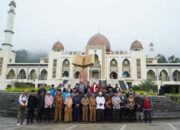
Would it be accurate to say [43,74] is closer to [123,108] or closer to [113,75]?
[113,75]

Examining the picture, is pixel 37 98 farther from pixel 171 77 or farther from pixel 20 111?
pixel 171 77

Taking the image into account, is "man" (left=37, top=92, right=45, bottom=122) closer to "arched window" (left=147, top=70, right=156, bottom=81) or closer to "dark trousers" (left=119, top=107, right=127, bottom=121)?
"dark trousers" (left=119, top=107, right=127, bottom=121)

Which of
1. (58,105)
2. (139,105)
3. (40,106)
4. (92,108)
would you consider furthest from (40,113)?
(139,105)

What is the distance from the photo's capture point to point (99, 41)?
39.2 metres

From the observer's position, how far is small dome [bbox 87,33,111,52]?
39.2 metres

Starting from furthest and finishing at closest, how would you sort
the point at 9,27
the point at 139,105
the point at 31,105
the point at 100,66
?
1. the point at 9,27
2. the point at 100,66
3. the point at 139,105
4. the point at 31,105

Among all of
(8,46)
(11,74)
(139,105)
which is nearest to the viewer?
(139,105)

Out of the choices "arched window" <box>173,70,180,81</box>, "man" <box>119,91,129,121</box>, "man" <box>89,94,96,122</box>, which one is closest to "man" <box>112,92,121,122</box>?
"man" <box>119,91,129,121</box>

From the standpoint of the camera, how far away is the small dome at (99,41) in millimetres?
39175

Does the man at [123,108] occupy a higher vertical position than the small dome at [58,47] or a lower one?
lower

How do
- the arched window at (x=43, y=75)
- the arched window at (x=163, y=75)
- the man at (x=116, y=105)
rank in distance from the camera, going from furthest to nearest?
1. the arched window at (x=43, y=75)
2. the arched window at (x=163, y=75)
3. the man at (x=116, y=105)

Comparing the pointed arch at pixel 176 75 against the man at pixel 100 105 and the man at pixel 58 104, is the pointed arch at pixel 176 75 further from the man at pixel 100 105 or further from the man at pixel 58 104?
the man at pixel 58 104

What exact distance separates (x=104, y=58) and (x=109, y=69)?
2.09 metres

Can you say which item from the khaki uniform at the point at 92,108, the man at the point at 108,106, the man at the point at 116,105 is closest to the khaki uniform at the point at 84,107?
the khaki uniform at the point at 92,108
